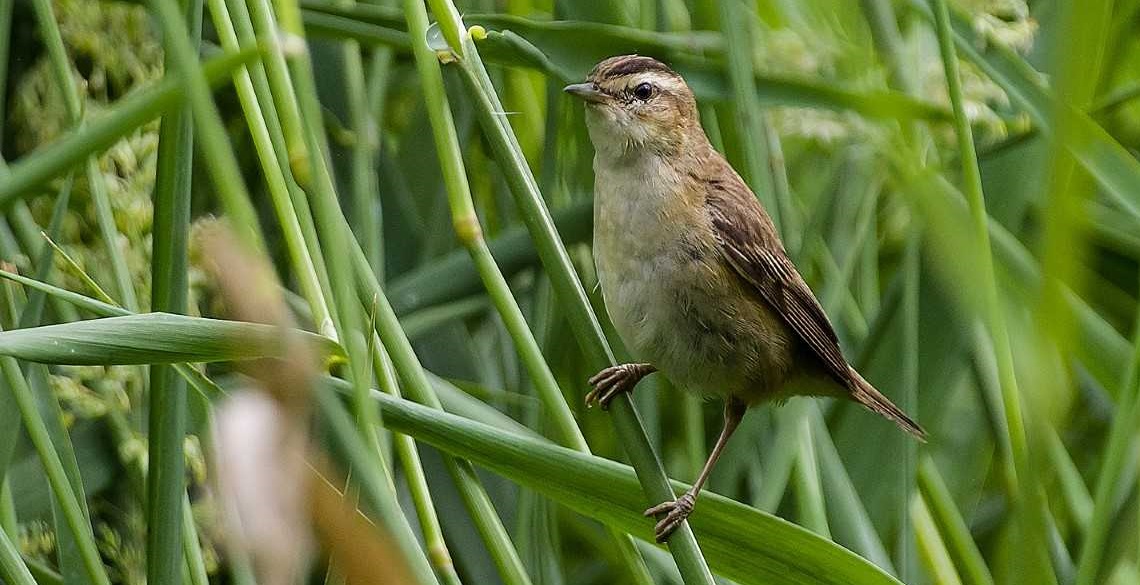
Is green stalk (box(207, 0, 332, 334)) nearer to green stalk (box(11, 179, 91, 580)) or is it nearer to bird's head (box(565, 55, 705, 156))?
green stalk (box(11, 179, 91, 580))

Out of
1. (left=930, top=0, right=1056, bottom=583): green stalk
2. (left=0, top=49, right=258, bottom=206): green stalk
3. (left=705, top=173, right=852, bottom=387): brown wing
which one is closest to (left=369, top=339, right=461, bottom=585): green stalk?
(left=0, top=49, right=258, bottom=206): green stalk

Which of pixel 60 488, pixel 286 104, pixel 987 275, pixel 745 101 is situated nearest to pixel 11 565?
pixel 60 488

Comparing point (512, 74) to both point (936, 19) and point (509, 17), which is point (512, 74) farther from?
point (936, 19)

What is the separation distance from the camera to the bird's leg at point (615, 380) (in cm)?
158

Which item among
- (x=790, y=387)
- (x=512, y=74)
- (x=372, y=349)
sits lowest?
(x=372, y=349)

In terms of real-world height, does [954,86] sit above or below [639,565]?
above

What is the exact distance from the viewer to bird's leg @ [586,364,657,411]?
1.58m

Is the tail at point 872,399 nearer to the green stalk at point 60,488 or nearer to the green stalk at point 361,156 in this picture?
the green stalk at point 361,156

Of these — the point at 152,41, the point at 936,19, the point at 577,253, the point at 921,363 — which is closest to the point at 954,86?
the point at 936,19

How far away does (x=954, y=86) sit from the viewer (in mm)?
1364

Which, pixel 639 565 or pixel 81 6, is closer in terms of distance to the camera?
pixel 639 565

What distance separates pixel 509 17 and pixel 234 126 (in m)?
0.83

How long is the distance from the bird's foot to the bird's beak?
65 cm

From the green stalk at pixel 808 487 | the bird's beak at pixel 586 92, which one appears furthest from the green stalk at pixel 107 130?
the green stalk at pixel 808 487
